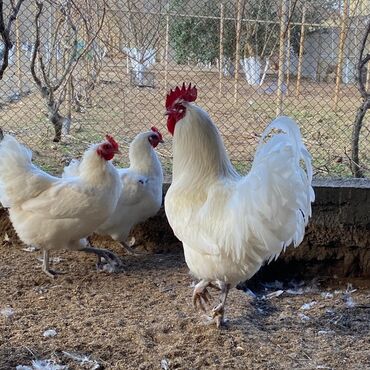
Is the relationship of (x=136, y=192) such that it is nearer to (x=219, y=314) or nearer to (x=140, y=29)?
(x=219, y=314)

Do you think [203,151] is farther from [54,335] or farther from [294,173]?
[54,335]

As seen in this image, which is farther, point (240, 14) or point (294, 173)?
point (240, 14)

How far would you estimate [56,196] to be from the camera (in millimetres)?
3707

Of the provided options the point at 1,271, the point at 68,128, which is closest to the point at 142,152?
the point at 1,271

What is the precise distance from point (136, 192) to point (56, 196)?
696mm

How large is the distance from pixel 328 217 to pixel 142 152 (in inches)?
62.7

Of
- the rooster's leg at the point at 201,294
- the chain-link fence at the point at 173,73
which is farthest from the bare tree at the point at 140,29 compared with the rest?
the rooster's leg at the point at 201,294

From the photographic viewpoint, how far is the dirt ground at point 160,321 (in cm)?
273

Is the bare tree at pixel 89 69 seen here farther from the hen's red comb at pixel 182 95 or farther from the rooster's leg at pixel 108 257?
the hen's red comb at pixel 182 95

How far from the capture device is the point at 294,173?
2.35 metres

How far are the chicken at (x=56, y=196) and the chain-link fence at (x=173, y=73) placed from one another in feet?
6.47

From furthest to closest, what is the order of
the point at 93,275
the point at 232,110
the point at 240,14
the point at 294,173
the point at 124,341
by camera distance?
the point at 232,110, the point at 240,14, the point at 93,275, the point at 124,341, the point at 294,173

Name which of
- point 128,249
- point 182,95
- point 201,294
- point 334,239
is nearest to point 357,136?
point 334,239

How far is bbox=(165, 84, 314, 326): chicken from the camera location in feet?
7.82
